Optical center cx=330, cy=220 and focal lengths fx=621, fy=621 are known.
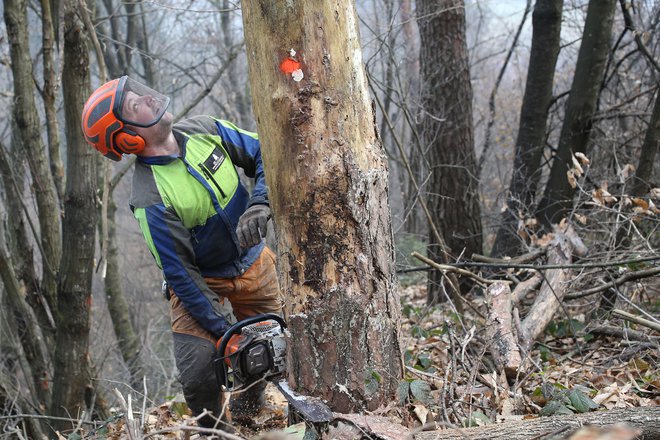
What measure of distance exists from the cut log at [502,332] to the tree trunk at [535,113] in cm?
297

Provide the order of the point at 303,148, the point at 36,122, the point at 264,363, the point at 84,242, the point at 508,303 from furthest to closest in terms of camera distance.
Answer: the point at 36,122 → the point at 84,242 → the point at 508,303 → the point at 264,363 → the point at 303,148

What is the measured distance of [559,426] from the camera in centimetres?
249

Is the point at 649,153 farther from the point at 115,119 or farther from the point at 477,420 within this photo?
the point at 115,119

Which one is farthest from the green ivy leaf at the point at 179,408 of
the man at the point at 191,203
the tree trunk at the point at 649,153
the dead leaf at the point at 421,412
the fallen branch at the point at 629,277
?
the tree trunk at the point at 649,153

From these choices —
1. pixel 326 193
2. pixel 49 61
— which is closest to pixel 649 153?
pixel 326 193

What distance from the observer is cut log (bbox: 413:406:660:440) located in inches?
94.7

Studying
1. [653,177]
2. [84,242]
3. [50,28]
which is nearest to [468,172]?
A: [653,177]

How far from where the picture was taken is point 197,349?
3.81 meters

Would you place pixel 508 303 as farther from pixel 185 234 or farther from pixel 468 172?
pixel 468 172

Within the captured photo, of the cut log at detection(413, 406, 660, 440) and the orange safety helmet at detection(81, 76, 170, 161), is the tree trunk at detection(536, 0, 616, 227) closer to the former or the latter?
the cut log at detection(413, 406, 660, 440)

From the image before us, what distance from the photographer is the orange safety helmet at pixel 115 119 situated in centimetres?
350

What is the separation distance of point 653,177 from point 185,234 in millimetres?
5199

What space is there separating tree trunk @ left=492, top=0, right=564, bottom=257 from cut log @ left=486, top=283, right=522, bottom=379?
2.97 metres

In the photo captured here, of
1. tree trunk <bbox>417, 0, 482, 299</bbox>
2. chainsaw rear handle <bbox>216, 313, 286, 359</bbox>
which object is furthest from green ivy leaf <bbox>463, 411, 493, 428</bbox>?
tree trunk <bbox>417, 0, 482, 299</bbox>
